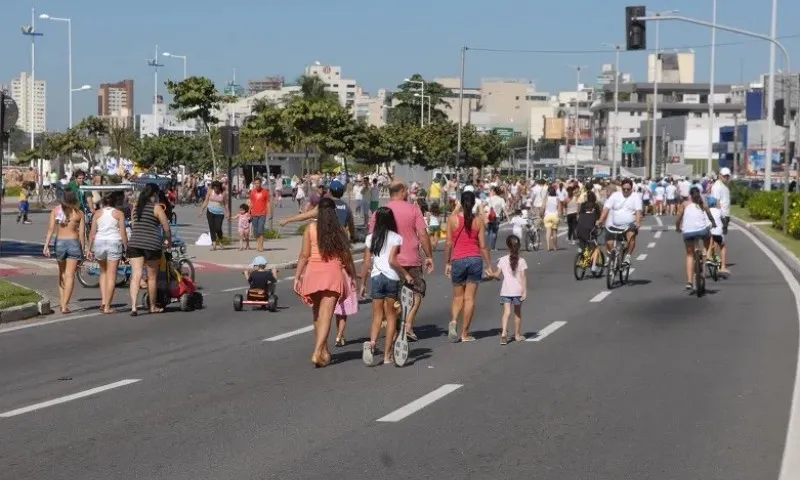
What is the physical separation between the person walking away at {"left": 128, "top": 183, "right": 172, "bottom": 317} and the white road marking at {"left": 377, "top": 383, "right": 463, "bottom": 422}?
6866mm

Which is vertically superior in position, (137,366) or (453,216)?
(453,216)

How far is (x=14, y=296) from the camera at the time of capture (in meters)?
18.5

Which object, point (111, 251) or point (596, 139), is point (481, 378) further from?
point (596, 139)

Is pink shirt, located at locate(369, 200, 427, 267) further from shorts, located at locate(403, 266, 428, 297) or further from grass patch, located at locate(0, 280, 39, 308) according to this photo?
grass patch, located at locate(0, 280, 39, 308)

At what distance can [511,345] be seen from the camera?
14805mm

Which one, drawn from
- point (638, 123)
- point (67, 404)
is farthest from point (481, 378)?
point (638, 123)

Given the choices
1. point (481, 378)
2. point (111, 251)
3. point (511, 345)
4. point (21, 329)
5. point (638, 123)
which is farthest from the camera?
point (638, 123)

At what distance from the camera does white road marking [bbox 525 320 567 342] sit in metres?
15.5

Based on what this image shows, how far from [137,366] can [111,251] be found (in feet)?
16.7

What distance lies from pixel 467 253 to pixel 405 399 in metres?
4.07

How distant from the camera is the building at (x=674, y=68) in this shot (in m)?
166

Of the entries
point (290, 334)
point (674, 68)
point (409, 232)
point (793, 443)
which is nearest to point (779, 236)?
point (290, 334)

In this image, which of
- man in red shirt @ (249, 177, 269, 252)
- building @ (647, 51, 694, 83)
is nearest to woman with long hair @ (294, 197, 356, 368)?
man in red shirt @ (249, 177, 269, 252)

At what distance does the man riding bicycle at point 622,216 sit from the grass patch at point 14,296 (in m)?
10.1
